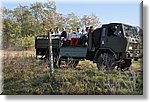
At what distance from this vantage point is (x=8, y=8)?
21.1ft

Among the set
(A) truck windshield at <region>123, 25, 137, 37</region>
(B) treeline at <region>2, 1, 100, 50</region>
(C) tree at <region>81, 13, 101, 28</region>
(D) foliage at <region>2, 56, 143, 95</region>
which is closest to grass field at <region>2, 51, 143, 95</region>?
(D) foliage at <region>2, 56, 143, 95</region>

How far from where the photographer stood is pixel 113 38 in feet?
21.3

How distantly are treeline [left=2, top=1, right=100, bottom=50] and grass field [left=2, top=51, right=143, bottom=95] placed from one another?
0.58 ft

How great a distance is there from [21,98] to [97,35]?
1.09 metres

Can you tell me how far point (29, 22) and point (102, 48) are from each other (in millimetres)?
858

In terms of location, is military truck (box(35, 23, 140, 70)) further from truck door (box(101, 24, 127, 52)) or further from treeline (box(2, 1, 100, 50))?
treeline (box(2, 1, 100, 50))

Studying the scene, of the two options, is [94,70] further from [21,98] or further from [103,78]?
[21,98]

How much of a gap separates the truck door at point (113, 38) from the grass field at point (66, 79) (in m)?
0.24

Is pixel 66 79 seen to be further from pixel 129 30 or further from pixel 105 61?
pixel 129 30

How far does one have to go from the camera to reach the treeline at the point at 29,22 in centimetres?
645

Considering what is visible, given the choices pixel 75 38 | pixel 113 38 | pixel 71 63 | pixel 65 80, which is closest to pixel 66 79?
pixel 65 80

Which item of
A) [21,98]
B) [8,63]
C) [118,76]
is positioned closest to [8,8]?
[8,63]

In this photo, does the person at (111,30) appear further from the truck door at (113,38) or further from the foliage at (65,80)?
the foliage at (65,80)

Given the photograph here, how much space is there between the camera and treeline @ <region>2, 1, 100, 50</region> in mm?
6445
